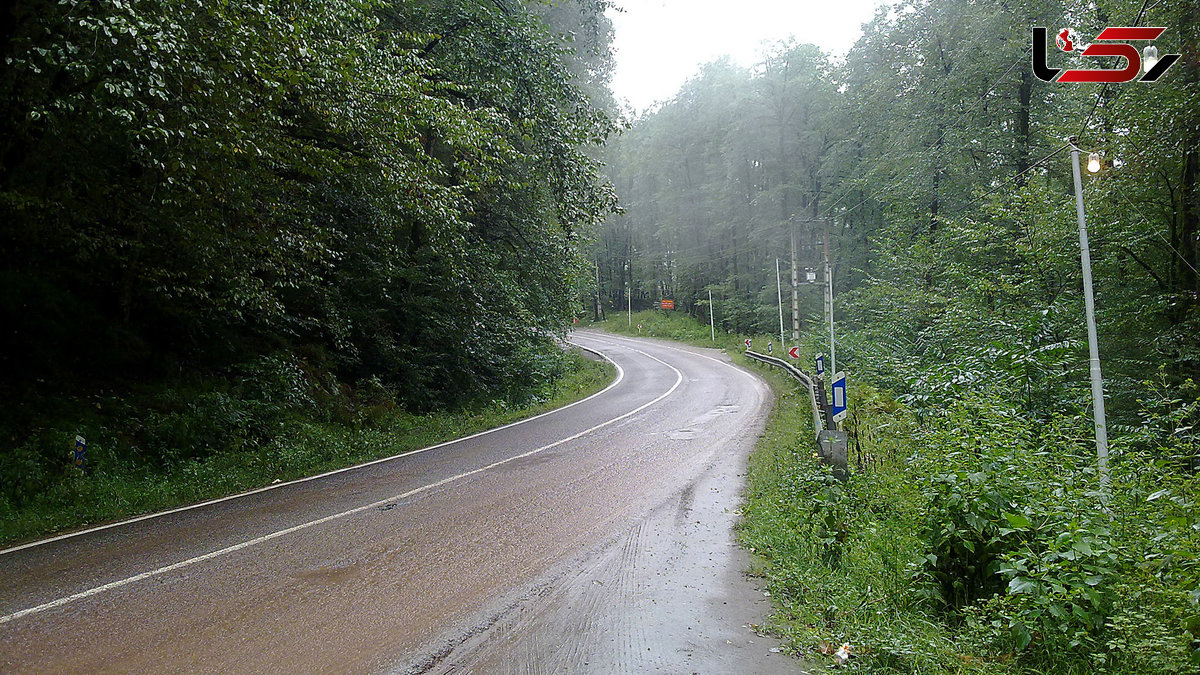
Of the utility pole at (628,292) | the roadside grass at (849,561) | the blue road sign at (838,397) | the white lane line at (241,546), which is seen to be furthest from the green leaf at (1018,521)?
the utility pole at (628,292)

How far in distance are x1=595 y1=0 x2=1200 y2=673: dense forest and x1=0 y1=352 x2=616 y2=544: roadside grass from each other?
22.6ft

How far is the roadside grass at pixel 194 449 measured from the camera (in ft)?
25.4

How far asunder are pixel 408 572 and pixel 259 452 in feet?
19.8

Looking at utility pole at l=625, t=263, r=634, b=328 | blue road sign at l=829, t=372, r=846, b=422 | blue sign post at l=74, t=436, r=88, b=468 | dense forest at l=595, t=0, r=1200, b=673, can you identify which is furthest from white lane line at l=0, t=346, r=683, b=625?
utility pole at l=625, t=263, r=634, b=328

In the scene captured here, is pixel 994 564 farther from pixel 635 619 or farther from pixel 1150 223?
pixel 1150 223

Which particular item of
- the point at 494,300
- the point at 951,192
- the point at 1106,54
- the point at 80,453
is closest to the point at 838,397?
the point at 1106,54

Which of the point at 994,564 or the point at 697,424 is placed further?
the point at 697,424

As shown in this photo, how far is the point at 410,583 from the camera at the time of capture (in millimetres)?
5461

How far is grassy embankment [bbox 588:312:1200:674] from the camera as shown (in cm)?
376

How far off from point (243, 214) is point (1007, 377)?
11.9 m

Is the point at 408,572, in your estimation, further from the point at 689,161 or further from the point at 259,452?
the point at 689,161

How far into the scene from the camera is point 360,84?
9062 mm

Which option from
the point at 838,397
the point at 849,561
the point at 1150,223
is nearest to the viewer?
the point at 849,561

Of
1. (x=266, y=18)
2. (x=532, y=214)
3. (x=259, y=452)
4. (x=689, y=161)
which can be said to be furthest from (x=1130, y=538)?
(x=689, y=161)
